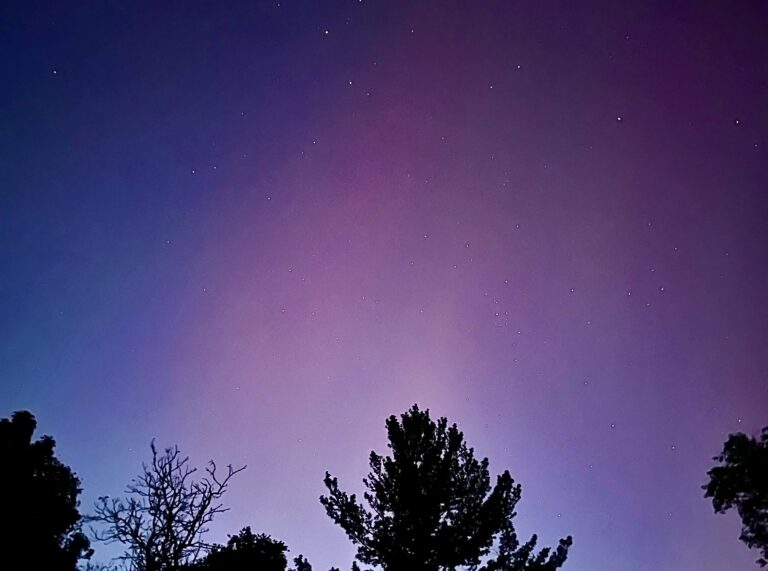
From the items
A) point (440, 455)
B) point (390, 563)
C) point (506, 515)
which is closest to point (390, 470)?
point (440, 455)

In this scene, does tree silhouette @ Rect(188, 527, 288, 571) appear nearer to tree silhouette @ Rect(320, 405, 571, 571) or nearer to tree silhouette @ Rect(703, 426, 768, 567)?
tree silhouette @ Rect(320, 405, 571, 571)

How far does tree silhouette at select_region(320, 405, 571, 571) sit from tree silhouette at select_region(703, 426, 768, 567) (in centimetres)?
1090

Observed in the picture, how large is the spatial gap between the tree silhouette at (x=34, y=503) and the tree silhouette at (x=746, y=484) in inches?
1050

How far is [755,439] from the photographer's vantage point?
18516 mm

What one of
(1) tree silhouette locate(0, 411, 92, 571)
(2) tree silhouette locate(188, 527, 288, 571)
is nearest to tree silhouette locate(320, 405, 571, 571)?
(2) tree silhouette locate(188, 527, 288, 571)

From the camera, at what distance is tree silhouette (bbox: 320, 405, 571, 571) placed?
12870mm

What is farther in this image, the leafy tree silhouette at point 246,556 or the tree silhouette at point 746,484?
the tree silhouette at point 746,484

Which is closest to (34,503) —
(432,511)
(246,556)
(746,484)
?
(246,556)

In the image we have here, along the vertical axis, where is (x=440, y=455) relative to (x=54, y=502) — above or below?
above

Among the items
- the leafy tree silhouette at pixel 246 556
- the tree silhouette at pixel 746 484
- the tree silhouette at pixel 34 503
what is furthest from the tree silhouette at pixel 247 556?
the tree silhouette at pixel 746 484

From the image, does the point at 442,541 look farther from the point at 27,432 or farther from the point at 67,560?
the point at 27,432

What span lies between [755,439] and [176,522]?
23309 millimetres

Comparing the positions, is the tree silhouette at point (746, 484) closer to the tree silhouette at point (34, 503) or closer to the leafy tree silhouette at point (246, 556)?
the leafy tree silhouette at point (246, 556)

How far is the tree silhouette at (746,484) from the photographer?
1844 centimetres
